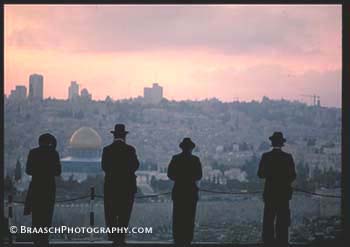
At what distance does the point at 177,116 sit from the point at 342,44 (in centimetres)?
1737

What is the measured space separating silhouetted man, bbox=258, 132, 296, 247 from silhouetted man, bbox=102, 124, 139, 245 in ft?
5.78

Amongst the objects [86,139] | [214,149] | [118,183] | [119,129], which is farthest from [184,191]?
[86,139]

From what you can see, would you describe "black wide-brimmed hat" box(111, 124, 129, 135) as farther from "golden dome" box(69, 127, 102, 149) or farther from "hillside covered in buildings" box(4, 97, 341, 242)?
"golden dome" box(69, 127, 102, 149)

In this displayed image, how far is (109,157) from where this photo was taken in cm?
980

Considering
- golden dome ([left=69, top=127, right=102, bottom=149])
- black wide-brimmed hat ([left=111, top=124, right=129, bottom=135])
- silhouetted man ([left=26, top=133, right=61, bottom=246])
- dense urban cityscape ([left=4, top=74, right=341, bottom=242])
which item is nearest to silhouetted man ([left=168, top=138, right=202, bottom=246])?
black wide-brimmed hat ([left=111, top=124, right=129, bottom=135])

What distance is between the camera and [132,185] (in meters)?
9.92

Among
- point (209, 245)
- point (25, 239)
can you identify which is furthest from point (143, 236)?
point (209, 245)

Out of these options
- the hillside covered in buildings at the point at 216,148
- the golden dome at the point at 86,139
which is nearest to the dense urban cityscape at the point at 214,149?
the hillside covered in buildings at the point at 216,148

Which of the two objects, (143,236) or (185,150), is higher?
(185,150)

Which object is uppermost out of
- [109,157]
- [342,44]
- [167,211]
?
[342,44]

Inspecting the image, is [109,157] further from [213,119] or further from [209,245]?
[213,119]

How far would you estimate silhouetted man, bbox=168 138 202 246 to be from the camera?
9.93 metres

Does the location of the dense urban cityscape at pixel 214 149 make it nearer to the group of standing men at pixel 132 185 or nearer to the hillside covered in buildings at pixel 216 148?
the hillside covered in buildings at pixel 216 148

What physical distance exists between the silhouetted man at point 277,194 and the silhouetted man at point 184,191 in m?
0.91
